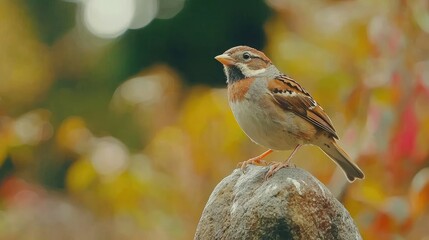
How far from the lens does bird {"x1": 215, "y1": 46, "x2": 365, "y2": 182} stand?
4.47 m

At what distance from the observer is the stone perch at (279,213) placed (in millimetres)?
3270

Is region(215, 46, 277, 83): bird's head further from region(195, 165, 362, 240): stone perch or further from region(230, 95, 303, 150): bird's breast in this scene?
region(195, 165, 362, 240): stone perch

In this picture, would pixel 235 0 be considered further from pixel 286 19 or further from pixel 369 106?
pixel 369 106

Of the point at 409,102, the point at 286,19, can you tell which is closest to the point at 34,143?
the point at 409,102

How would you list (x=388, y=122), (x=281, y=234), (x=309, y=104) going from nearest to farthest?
(x=281, y=234) < (x=309, y=104) < (x=388, y=122)

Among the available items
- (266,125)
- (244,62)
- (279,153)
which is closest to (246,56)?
(244,62)

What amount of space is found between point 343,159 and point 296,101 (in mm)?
346

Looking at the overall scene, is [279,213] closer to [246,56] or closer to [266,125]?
[266,125]

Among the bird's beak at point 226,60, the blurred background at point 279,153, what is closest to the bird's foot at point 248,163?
the bird's beak at point 226,60

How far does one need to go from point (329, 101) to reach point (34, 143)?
1.79 meters

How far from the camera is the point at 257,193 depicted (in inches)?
134

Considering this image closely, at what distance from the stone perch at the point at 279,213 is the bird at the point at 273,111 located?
2.84 feet

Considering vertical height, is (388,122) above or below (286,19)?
below

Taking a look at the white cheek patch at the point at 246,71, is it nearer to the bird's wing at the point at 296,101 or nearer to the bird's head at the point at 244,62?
the bird's head at the point at 244,62
